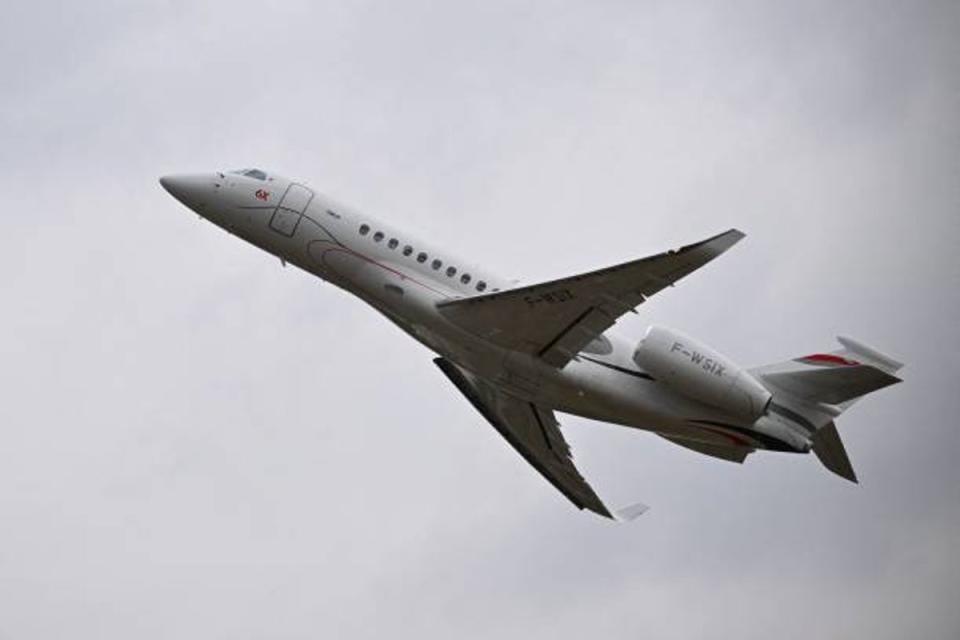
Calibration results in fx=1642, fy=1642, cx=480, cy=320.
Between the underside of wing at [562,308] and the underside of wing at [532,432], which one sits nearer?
the underside of wing at [562,308]

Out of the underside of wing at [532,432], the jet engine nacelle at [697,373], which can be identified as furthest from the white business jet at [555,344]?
the underside of wing at [532,432]

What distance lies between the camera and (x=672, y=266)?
100 feet

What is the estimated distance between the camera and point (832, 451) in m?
34.7

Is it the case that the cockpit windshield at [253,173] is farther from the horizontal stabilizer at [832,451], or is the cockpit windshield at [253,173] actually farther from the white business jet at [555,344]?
the horizontal stabilizer at [832,451]

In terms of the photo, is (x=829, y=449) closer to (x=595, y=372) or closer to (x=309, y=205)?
(x=595, y=372)

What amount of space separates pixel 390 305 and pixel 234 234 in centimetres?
414

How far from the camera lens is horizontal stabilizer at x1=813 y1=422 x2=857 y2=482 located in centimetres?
3462

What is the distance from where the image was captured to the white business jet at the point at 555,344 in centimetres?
3347

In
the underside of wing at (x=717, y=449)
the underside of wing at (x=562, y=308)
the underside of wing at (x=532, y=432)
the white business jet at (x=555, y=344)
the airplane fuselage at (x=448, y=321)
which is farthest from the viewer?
the underside of wing at (x=532, y=432)

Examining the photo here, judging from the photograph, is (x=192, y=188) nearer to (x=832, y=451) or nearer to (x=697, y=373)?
(x=697, y=373)

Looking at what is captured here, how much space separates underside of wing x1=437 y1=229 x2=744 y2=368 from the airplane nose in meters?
6.14

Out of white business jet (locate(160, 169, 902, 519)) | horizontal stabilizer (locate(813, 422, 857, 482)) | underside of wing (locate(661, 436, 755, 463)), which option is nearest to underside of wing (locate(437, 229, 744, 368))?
white business jet (locate(160, 169, 902, 519))

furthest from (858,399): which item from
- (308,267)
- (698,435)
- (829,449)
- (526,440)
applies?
(308,267)

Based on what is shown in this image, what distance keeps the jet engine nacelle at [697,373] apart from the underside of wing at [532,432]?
4.29 metres
